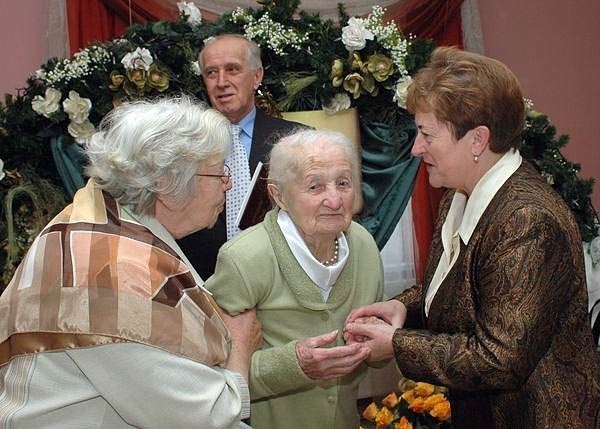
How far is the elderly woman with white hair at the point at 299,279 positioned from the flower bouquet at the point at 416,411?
670mm

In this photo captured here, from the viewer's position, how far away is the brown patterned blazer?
1.69m

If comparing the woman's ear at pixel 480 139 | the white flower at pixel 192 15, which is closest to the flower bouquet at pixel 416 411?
the woman's ear at pixel 480 139

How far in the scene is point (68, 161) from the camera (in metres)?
3.50

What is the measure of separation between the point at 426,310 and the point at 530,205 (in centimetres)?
44

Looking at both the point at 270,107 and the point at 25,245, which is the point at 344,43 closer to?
the point at 270,107

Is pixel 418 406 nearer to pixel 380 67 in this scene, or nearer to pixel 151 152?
pixel 380 67

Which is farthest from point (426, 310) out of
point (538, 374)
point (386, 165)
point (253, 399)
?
point (386, 165)

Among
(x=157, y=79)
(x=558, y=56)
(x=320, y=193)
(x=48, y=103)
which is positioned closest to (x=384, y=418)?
(x=320, y=193)

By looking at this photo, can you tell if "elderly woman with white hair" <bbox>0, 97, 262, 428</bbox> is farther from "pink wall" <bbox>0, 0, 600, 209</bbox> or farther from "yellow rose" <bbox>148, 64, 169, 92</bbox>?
"pink wall" <bbox>0, 0, 600, 209</bbox>

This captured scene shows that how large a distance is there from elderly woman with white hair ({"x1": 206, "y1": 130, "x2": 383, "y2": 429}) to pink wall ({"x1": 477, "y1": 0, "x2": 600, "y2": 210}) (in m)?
3.77

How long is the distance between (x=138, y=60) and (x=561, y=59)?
344 cm

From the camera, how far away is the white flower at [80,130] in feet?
11.3

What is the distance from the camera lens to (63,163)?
3.50 metres

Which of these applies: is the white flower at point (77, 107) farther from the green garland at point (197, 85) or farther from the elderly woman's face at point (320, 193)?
the elderly woman's face at point (320, 193)
